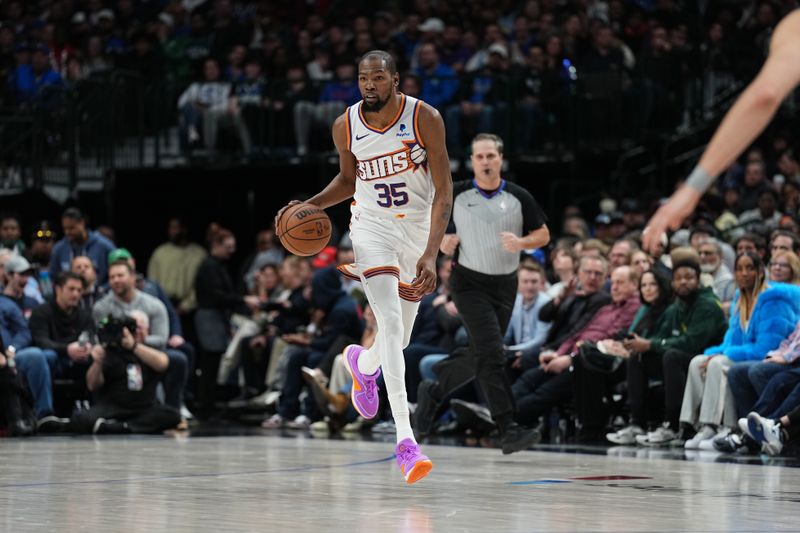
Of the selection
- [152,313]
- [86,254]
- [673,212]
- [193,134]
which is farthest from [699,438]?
[193,134]

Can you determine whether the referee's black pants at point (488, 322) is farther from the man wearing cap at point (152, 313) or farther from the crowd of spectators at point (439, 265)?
the man wearing cap at point (152, 313)

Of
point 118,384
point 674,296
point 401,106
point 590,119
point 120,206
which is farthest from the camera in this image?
point 120,206

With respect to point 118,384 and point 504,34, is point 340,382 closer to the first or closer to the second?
point 118,384

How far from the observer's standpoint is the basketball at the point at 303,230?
7.75 metres

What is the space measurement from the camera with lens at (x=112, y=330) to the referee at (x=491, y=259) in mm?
3809

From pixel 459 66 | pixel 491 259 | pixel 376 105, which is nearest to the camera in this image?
pixel 376 105

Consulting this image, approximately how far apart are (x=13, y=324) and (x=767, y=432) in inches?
269

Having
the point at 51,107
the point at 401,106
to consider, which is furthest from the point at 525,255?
the point at 51,107

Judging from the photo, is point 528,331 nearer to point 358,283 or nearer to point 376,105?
point 358,283

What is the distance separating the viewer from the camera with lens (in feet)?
39.9

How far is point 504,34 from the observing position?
18.2 meters

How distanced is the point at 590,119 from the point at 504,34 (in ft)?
6.80

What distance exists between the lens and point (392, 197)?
308 inches

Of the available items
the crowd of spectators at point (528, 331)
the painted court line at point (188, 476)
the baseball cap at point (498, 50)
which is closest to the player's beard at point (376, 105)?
the painted court line at point (188, 476)
